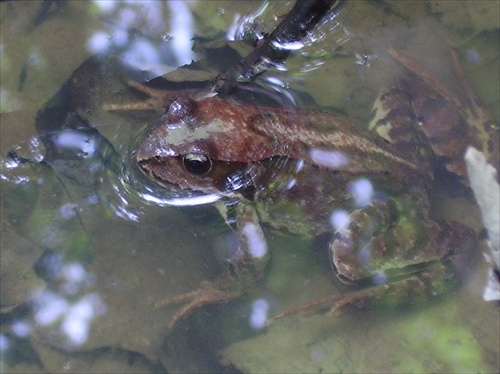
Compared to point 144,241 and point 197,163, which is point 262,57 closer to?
point 197,163

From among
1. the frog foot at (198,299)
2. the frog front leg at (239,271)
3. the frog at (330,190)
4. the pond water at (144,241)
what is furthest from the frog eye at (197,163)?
the frog foot at (198,299)

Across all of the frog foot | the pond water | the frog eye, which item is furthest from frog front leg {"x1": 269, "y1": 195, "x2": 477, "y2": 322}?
the frog eye

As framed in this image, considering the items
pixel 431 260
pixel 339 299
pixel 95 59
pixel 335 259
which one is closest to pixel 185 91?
pixel 95 59

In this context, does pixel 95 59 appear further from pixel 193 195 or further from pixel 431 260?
pixel 431 260

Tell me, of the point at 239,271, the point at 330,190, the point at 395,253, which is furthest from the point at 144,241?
the point at 395,253

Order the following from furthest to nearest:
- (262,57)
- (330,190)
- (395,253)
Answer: (262,57) < (330,190) < (395,253)

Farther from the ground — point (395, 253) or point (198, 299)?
point (395, 253)
